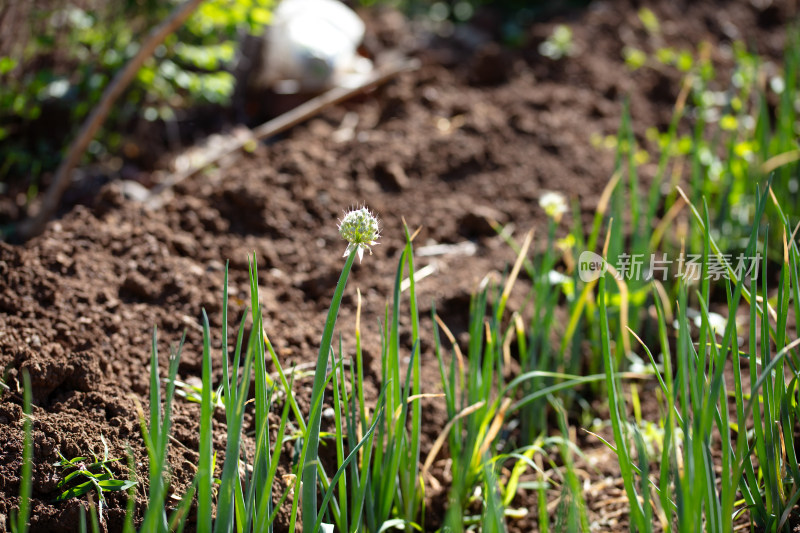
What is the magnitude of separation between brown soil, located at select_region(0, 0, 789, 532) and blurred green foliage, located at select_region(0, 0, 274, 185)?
17.3 inches

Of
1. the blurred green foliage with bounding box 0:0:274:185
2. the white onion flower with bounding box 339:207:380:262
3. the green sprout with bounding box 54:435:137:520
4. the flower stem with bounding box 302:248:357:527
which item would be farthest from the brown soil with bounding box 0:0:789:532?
the white onion flower with bounding box 339:207:380:262

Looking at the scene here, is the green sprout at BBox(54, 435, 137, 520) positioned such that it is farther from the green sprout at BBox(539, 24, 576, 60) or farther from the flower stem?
the green sprout at BBox(539, 24, 576, 60)

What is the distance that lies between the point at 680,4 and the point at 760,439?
3.75 meters

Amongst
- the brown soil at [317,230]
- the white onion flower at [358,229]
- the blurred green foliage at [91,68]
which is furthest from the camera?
the blurred green foliage at [91,68]

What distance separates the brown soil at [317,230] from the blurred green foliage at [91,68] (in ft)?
1.44

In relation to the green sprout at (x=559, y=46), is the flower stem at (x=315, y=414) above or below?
below

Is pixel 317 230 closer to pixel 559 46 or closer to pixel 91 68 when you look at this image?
pixel 91 68

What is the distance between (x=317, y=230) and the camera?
7.94ft

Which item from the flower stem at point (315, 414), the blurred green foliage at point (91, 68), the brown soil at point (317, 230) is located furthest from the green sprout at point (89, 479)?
the blurred green foliage at point (91, 68)

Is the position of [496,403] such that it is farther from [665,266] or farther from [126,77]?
[126,77]

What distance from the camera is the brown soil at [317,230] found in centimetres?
150

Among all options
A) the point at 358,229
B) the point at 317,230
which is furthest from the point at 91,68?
the point at 358,229

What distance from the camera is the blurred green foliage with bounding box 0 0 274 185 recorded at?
2.58 metres

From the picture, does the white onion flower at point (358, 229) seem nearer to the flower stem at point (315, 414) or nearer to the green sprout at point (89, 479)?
the flower stem at point (315, 414)
